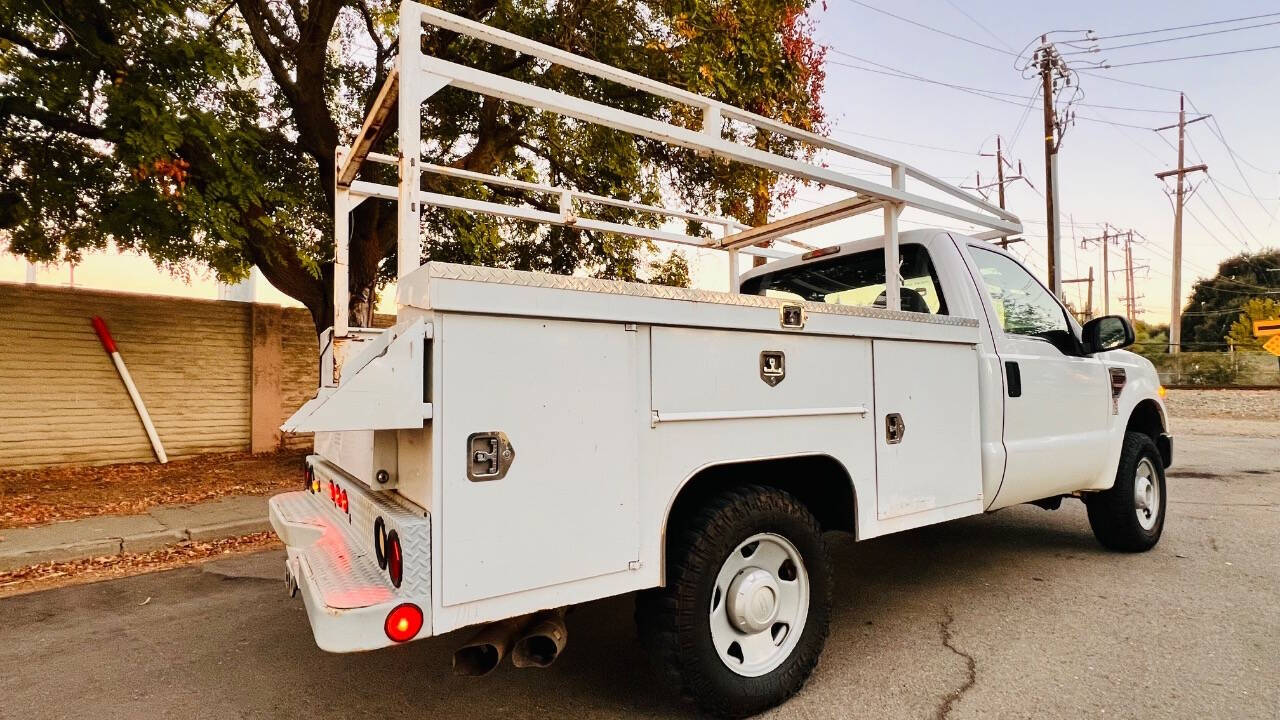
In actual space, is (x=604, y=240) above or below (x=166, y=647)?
above

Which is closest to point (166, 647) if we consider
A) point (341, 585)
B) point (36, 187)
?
point (341, 585)

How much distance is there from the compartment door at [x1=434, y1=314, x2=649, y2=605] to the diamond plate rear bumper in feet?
0.30

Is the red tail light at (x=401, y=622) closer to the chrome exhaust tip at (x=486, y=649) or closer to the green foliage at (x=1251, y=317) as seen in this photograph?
the chrome exhaust tip at (x=486, y=649)

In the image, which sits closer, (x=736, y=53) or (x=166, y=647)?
(x=166, y=647)

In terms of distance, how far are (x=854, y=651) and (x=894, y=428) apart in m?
1.11

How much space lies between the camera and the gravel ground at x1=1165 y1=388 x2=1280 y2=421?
17.1 m

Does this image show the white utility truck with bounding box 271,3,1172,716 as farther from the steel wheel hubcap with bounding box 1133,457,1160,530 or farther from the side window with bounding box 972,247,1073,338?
the steel wheel hubcap with bounding box 1133,457,1160,530

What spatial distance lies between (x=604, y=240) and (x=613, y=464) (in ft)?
26.1

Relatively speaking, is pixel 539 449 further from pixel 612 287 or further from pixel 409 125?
pixel 409 125

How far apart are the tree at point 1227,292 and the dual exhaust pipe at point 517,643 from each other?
52569 millimetres

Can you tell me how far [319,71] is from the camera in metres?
8.17

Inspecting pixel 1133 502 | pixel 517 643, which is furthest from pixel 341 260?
pixel 1133 502

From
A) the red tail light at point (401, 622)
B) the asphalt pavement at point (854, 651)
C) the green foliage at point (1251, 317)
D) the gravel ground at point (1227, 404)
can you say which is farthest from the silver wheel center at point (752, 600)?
the green foliage at point (1251, 317)

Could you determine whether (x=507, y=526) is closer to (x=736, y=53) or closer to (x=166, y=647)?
(x=166, y=647)
